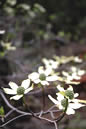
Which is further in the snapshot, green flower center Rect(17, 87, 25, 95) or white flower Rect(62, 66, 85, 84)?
white flower Rect(62, 66, 85, 84)

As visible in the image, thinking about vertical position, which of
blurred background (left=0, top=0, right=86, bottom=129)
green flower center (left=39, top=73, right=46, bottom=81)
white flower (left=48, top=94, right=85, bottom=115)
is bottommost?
white flower (left=48, top=94, right=85, bottom=115)

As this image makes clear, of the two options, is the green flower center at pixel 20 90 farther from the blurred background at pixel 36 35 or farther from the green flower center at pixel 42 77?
the blurred background at pixel 36 35

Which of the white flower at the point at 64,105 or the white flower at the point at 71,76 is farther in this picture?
the white flower at the point at 71,76

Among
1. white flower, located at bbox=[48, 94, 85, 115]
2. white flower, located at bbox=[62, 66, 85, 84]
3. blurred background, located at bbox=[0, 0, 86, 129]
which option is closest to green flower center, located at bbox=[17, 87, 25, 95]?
white flower, located at bbox=[48, 94, 85, 115]

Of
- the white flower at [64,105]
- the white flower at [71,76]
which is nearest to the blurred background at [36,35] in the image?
the white flower at [71,76]

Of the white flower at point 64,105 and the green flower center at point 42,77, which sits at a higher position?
the green flower center at point 42,77

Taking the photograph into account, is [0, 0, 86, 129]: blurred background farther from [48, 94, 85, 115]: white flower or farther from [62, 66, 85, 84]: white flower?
[48, 94, 85, 115]: white flower

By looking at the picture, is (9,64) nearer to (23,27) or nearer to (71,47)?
(23,27)

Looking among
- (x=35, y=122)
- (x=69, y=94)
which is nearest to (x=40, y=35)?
(x=35, y=122)

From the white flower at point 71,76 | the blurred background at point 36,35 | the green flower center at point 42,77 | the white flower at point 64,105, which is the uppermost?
the blurred background at point 36,35

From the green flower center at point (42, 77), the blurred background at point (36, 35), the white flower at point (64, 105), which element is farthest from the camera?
the blurred background at point (36, 35)

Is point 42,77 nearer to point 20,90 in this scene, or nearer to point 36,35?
point 20,90
